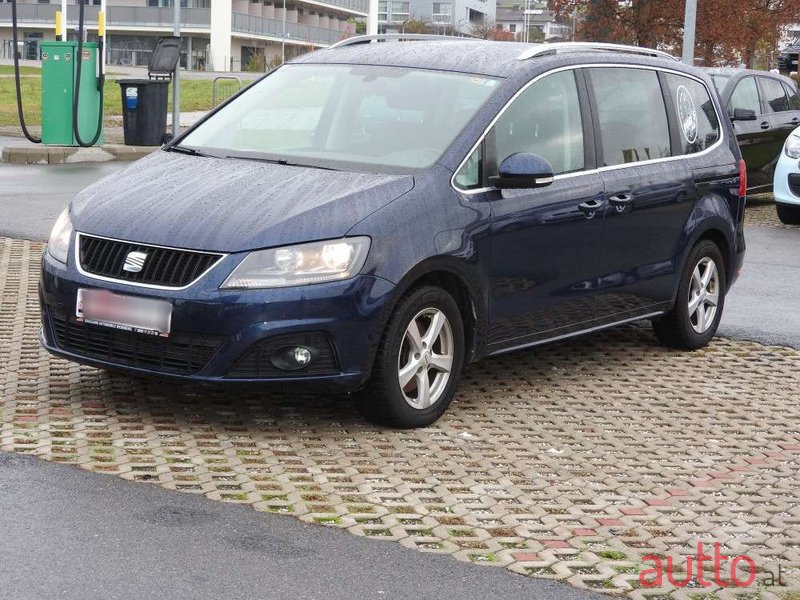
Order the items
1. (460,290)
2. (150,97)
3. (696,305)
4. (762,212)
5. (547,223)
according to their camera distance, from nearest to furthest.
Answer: (460,290) → (547,223) → (696,305) → (762,212) → (150,97)

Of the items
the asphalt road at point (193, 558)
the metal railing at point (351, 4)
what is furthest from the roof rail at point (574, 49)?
the metal railing at point (351, 4)

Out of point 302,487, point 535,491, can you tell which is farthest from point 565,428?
point 302,487

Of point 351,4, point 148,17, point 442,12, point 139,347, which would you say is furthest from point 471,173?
point 442,12

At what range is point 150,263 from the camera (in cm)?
615

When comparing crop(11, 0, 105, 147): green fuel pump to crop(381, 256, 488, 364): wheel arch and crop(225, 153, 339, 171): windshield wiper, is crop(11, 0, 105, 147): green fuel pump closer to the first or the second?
crop(225, 153, 339, 171): windshield wiper

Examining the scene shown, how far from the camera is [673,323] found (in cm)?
859

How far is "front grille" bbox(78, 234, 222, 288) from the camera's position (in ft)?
19.9

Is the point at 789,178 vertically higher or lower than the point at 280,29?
lower

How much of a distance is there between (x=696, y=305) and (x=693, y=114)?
1.14 meters

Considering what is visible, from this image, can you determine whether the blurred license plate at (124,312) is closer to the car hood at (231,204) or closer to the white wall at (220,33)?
the car hood at (231,204)

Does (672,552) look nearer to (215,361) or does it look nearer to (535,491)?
(535,491)

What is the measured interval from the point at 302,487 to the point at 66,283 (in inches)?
61.2

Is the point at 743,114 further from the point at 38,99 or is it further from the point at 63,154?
the point at 38,99

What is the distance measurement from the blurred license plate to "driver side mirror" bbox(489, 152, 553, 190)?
1.76m
